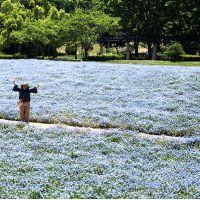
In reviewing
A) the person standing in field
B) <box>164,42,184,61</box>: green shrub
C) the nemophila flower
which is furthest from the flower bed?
<box>164,42,184,61</box>: green shrub

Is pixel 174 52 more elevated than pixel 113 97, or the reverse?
pixel 174 52

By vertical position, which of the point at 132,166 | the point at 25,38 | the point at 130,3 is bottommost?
the point at 132,166

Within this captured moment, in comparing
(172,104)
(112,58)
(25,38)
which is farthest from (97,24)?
(172,104)

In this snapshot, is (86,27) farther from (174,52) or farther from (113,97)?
(113,97)

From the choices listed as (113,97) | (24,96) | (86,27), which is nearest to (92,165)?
(24,96)

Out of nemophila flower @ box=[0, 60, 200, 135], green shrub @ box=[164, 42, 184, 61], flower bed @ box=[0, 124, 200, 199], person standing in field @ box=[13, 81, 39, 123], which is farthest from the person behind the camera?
green shrub @ box=[164, 42, 184, 61]

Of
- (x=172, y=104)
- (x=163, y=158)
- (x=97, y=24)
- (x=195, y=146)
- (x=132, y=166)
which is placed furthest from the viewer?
(x=97, y=24)

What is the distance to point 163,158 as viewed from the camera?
1606 cm

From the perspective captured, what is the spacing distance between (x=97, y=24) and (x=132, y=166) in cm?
4965

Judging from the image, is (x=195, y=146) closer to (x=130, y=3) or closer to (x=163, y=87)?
(x=163, y=87)

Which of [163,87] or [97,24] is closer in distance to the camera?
[163,87]

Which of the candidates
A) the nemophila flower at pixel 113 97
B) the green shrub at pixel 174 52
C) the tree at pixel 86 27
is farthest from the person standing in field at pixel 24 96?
the tree at pixel 86 27

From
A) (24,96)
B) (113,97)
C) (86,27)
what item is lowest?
(113,97)

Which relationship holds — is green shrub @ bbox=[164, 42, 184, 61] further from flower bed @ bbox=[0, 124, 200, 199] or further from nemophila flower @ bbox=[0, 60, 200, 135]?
flower bed @ bbox=[0, 124, 200, 199]
